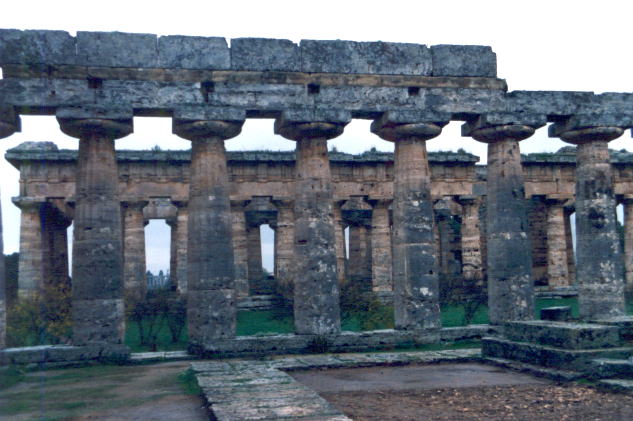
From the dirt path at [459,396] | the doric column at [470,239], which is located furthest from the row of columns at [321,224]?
the doric column at [470,239]

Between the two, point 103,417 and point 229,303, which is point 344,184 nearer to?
point 229,303

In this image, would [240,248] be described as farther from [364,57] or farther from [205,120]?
[364,57]

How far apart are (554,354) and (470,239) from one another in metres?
19.2

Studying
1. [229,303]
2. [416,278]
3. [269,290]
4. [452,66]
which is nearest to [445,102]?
[452,66]

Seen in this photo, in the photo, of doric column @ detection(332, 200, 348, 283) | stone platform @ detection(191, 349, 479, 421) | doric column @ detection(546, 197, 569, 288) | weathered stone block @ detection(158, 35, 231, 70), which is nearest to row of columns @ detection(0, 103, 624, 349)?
weathered stone block @ detection(158, 35, 231, 70)

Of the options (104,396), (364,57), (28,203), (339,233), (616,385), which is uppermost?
(364,57)

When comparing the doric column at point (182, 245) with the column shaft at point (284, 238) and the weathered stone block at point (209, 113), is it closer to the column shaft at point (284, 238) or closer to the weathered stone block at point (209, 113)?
the column shaft at point (284, 238)

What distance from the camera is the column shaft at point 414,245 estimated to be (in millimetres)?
18672

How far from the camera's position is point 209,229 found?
1780cm

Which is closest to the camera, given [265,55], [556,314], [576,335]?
[576,335]

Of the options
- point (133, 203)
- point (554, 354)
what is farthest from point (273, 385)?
point (133, 203)

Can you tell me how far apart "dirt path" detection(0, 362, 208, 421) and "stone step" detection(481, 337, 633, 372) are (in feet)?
20.9

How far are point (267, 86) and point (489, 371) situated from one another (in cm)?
893

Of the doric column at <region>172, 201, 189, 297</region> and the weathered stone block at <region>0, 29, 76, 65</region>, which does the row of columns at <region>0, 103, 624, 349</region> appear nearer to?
the weathered stone block at <region>0, 29, 76, 65</region>
